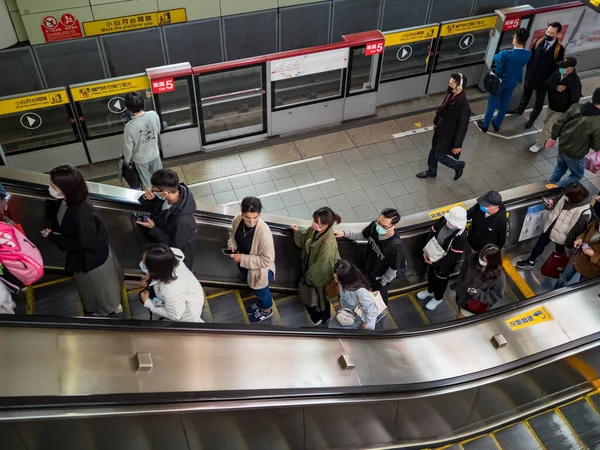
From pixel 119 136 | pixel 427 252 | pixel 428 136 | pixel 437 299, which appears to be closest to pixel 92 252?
pixel 427 252

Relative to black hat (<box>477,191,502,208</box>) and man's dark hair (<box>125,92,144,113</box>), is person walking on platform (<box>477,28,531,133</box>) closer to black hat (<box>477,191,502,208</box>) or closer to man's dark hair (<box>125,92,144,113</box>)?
black hat (<box>477,191,502,208</box>)

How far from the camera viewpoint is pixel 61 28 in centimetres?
753

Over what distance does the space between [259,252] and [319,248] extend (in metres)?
0.51

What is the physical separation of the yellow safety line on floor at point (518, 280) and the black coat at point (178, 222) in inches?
132

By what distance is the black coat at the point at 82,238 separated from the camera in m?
3.44

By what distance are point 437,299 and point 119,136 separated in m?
4.71

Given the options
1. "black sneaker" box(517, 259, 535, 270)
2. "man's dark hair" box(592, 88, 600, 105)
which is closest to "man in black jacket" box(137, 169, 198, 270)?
"black sneaker" box(517, 259, 535, 270)

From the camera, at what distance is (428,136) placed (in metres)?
8.27

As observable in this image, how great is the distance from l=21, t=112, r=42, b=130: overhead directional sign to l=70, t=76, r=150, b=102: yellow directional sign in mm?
516

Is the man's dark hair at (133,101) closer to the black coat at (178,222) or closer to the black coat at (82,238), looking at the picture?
the black coat at (178,222)

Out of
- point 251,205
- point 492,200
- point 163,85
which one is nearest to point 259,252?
point 251,205

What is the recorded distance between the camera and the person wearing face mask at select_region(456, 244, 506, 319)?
162 inches

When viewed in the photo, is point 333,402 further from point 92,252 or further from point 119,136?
point 119,136

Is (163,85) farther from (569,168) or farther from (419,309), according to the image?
(569,168)
